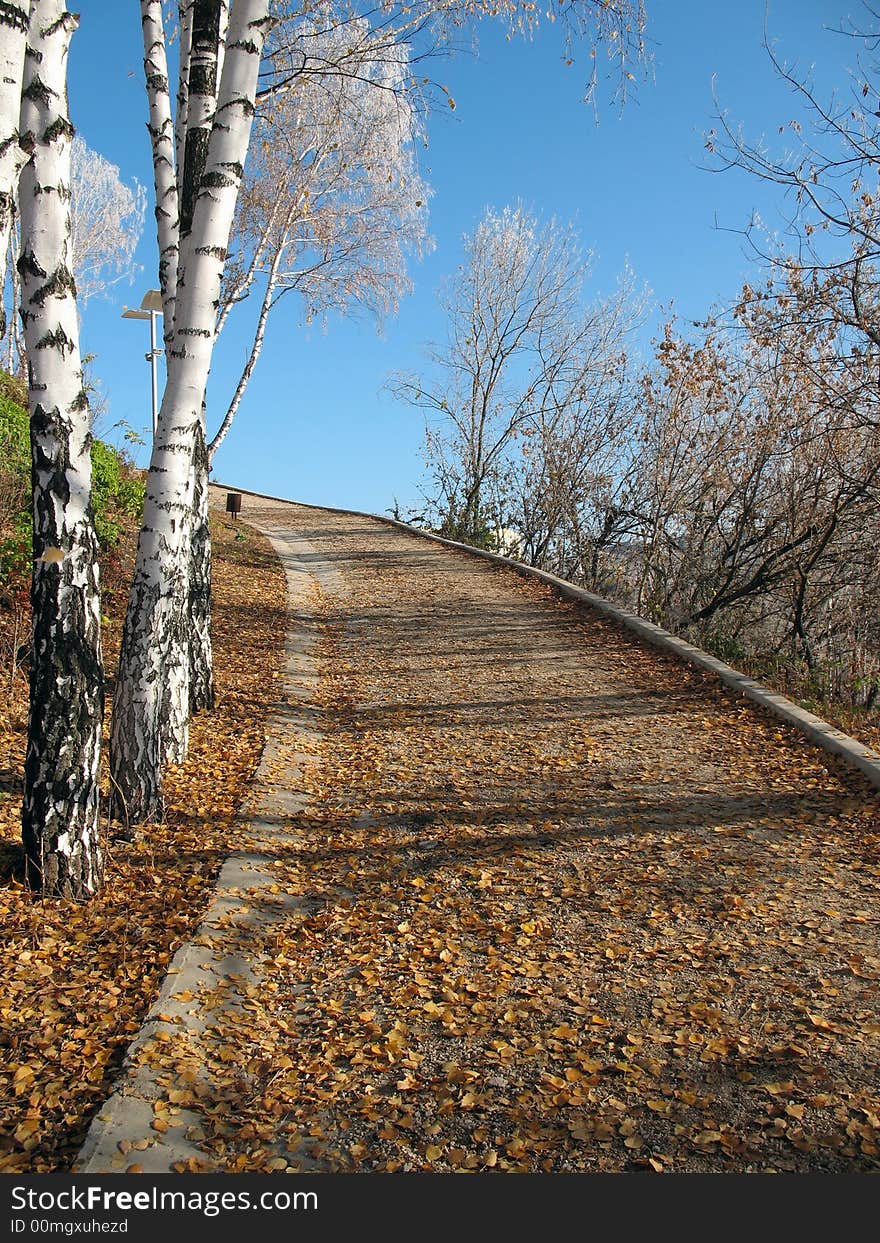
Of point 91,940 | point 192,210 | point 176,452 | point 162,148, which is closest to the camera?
point 91,940

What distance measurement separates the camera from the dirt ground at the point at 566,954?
312 cm

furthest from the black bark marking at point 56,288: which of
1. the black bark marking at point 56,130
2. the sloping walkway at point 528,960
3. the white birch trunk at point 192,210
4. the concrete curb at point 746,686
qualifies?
the concrete curb at point 746,686

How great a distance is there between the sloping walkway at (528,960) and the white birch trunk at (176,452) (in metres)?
0.88

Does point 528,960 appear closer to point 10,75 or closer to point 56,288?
point 56,288

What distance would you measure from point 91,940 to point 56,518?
1.98m

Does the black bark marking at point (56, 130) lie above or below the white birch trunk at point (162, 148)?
below

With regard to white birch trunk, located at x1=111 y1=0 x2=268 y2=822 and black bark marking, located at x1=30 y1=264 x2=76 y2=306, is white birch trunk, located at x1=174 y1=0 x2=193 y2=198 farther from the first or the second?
black bark marking, located at x1=30 y1=264 x2=76 y2=306

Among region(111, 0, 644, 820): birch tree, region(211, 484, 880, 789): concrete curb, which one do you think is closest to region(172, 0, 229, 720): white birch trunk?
region(111, 0, 644, 820): birch tree

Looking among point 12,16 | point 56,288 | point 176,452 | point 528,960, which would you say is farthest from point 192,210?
point 528,960

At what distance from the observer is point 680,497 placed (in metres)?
13.8

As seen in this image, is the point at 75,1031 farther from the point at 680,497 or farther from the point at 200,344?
the point at 680,497

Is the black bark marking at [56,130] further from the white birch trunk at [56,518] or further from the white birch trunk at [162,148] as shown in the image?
the white birch trunk at [162,148]

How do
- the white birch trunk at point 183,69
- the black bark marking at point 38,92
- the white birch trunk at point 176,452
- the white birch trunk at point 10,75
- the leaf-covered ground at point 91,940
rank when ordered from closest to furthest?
the leaf-covered ground at point 91,940 → the white birch trunk at point 10,75 → the black bark marking at point 38,92 → the white birch trunk at point 176,452 → the white birch trunk at point 183,69

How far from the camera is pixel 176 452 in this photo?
561 cm
